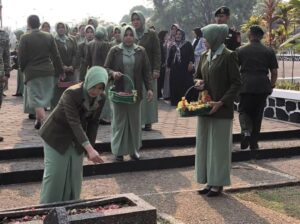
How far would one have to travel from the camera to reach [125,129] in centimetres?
706

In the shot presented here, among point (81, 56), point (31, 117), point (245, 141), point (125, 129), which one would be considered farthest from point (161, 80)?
point (125, 129)

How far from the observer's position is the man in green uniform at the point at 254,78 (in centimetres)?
763

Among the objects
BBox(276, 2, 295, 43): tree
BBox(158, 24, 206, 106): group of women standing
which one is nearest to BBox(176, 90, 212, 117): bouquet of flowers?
BBox(158, 24, 206, 106): group of women standing

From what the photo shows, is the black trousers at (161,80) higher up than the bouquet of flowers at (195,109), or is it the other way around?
the black trousers at (161,80)

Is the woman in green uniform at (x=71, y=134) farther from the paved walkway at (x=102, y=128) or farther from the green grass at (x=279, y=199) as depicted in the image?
the paved walkway at (x=102, y=128)

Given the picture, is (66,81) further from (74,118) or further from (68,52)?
(74,118)

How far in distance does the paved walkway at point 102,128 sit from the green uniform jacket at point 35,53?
0.94 m

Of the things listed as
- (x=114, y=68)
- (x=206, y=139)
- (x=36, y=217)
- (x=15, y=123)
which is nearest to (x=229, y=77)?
(x=206, y=139)

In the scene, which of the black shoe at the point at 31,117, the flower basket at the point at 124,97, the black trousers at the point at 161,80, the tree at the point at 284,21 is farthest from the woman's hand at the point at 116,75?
the tree at the point at 284,21

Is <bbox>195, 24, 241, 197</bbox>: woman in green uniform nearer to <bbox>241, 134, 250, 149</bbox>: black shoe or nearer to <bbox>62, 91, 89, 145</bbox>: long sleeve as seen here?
<bbox>62, 91, 89, 145</bbox>: long sleeve

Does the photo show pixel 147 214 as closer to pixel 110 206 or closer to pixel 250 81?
pixel 110 206

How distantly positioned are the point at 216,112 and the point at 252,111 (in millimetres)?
2280

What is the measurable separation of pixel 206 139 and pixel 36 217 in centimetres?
252

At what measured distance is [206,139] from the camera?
5.97 m
